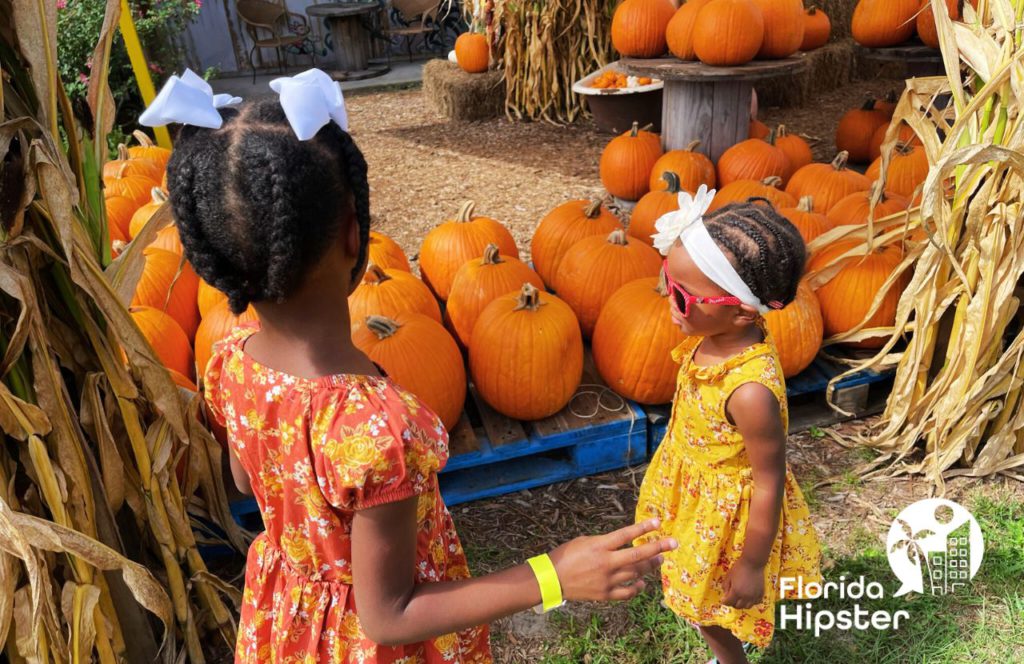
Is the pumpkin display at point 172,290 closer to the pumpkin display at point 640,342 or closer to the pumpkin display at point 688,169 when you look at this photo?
the pumpkin display at point 640,342

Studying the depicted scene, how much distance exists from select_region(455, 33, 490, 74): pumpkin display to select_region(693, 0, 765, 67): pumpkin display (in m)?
4.82

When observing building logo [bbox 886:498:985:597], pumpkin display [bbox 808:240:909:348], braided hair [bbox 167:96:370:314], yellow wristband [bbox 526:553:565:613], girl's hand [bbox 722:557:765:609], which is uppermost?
braided hair [bbox 167:96:370:314]

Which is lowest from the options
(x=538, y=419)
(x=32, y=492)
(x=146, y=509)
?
(x=538, y=419)

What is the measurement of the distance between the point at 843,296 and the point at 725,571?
1743 millimetres

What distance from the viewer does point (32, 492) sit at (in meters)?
1.87

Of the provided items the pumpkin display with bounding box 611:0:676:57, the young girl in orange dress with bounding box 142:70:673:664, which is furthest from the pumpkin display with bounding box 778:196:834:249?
the young girl in orange dress with bounding box 142:70:673:664

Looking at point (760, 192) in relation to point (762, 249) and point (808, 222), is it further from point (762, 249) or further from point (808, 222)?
point (762, 249)

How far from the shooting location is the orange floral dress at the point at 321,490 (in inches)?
43.7

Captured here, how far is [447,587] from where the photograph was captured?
119 centimetres

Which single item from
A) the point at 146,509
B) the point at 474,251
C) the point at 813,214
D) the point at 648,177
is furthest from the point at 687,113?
the point at 146,509

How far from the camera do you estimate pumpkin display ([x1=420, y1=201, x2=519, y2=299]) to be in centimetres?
368

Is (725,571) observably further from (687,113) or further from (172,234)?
(687,113)

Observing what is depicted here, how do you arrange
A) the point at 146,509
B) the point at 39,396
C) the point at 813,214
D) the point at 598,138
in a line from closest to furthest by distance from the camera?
the point at 39,396
the point at 146,509
the point at 813,214
the point at 598,138

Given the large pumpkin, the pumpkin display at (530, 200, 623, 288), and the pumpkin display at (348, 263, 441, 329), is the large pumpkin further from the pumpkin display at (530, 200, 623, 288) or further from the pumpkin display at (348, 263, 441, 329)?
the pumpkin display at (530, 200, 623, 288)
